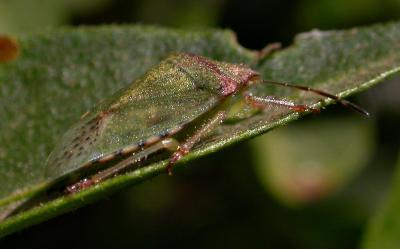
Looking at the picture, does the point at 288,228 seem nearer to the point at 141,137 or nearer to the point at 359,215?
the point at 359,215

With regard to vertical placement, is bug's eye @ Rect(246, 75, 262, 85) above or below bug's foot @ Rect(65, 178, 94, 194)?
above

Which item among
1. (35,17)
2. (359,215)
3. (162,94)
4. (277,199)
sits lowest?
(359,215)

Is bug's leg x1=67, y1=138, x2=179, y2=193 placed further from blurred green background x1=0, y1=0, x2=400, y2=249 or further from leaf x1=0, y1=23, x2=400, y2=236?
blurred green background x1=0, y1=0, x2=400, y2=249

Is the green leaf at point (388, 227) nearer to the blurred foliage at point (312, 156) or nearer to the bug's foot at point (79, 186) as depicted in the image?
the blurred foliage at point (312, 156)

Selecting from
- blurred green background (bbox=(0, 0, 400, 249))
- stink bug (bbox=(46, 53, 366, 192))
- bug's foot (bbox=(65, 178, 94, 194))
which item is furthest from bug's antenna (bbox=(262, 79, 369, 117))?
blurred green background (bbox=(0, 0, 400, 249))

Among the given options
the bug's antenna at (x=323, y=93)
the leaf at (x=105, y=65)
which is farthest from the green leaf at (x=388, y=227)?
the leaf at (x=105, y=65)

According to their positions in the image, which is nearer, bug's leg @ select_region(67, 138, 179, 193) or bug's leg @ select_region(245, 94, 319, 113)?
bug's leg @ select_region(67, 138, 179, 193)

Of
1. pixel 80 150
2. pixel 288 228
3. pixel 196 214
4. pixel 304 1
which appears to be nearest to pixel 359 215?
pixel 288 228
